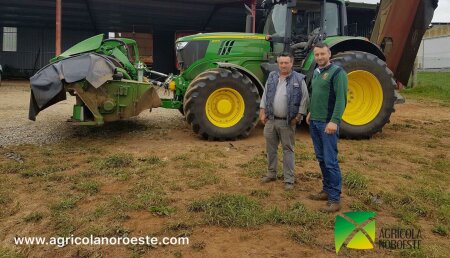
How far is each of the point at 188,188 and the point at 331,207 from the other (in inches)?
58.1

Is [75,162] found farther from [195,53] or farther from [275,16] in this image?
[275,16]

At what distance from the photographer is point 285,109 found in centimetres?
435

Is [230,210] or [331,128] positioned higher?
[331,128]

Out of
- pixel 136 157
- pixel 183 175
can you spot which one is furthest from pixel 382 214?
pixel 136 157

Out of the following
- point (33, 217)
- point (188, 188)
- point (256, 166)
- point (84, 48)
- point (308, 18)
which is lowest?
point (33, 217)

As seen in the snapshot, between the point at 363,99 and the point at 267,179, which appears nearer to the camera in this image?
the point at 267,179

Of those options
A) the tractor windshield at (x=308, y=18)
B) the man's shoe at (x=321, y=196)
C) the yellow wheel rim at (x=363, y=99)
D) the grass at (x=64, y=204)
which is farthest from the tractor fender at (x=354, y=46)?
the grass at (x=64, y=204)

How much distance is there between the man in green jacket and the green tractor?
105 inches

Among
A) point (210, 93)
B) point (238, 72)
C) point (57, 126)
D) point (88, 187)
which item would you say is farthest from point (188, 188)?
point (57, 126)

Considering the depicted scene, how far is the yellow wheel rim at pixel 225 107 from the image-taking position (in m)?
6.54

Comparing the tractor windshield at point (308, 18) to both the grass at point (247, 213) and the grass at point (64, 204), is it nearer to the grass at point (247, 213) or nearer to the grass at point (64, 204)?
the grass at point (247, 213)

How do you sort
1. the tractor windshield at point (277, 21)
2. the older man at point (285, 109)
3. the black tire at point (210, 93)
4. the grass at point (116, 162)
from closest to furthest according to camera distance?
the older man at point (285, 109) → the grass at point (116, 162) → the black tire at point (210, 93) → the tractor windshield at point (277, 21)

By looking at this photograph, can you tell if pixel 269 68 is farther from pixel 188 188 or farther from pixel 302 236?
pixel 302 236

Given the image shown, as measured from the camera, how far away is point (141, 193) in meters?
4.02
